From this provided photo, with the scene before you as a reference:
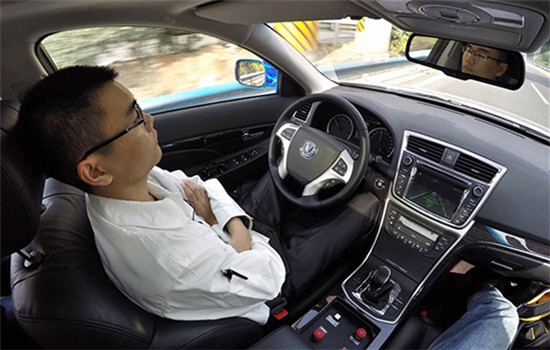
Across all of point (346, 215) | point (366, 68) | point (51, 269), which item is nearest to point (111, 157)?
point (51, 269)

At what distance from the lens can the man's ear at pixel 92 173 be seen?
0.99 metres

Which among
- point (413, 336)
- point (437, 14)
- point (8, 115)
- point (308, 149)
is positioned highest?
point (437, 14)

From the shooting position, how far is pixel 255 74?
2.44 m

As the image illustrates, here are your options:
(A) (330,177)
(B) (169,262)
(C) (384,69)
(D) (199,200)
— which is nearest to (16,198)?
(B) (169,262)

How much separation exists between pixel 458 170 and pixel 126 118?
140 centimetres

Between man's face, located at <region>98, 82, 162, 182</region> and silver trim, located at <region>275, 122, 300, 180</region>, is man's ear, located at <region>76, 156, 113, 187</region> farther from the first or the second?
silver trim, located at <region>275, 122, 300, 180</region>

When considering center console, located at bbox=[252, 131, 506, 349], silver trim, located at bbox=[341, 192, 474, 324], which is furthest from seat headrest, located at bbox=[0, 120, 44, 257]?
silver trim, located at bbox=[341, 192, 474, 324]

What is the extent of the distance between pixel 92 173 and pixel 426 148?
1.45 metres

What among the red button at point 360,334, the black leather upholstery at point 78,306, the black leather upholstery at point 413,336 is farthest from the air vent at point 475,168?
the black leather upholstery at point 78,306

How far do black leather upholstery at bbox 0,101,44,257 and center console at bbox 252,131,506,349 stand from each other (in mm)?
1098

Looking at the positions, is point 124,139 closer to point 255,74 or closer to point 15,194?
point 15,194

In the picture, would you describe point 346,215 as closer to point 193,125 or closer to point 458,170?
point 458,170

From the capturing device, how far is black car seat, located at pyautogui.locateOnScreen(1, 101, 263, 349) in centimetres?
88

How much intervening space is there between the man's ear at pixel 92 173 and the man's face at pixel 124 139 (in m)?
0.02
